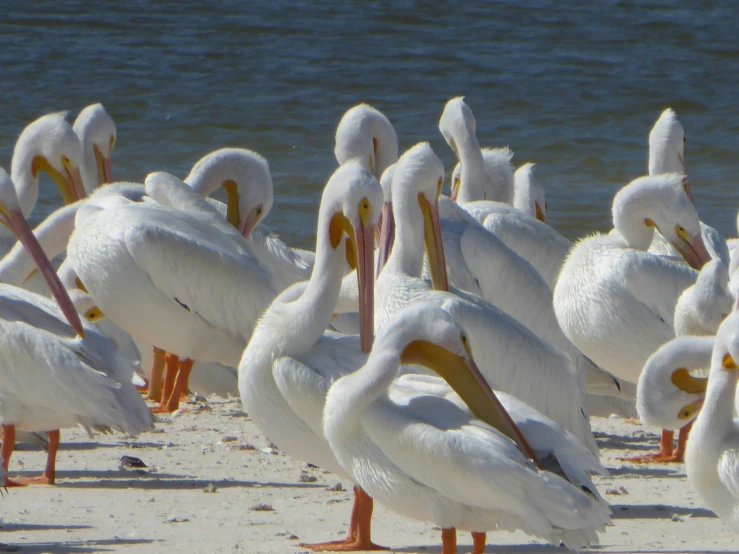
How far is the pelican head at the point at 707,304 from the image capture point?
20.9 feet

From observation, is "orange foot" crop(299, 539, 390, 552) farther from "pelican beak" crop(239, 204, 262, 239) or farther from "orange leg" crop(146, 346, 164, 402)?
"pelican beak" crop(239, 204, 262, 239)

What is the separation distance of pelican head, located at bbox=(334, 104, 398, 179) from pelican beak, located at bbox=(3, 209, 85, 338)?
231 centimetres

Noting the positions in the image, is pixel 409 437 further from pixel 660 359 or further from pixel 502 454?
pixel 660 359

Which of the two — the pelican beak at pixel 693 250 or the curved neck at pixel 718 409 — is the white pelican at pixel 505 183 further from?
the curved neck at pixel 718 409

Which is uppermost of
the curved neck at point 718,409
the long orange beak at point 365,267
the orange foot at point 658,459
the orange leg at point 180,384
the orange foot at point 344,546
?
the long orange beak at point 365,267

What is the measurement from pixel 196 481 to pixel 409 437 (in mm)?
1733

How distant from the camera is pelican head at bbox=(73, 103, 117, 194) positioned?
10164 mm

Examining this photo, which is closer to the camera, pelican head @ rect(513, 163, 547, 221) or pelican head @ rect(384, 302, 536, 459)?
pelican head @ rect(384, 302, 536, 459)

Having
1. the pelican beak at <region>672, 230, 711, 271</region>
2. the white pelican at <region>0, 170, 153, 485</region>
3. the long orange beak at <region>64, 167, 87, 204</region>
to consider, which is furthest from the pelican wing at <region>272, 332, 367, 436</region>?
the long orange beak at <region>64, 167, 87, 204</region>

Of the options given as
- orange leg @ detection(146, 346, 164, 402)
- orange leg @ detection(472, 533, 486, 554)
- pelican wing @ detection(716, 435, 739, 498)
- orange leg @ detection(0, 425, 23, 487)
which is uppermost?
A: pelican wing @ detection(716, 435, 739, 498)

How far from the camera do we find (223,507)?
18.1 ft

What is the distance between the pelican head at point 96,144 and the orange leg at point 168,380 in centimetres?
242

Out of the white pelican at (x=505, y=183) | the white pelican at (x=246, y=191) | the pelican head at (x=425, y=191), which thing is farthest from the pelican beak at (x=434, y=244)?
the white pelican at (x=505, y=183)

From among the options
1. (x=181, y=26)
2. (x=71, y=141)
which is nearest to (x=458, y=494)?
(x=71, y=141)
